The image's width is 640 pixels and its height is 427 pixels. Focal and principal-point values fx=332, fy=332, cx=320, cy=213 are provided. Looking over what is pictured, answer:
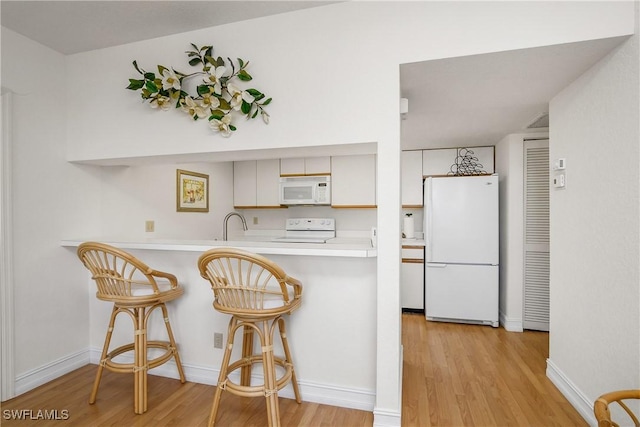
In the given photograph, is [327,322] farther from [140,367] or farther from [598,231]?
[598,231]

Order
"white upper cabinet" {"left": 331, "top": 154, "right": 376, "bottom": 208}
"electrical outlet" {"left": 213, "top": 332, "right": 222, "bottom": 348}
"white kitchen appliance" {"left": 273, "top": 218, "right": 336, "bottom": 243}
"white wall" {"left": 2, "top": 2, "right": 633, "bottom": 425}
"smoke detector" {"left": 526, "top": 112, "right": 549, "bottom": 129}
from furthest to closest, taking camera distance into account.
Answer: "white kitchen appliance" {"left": 273, "top": 218, "right": 336, "bottom": 243}
"white upper cabinet" {"left": 331, "top": 154, "right": 376, "bottom": 208}
"smoke detector" {"left": 526, "top": 112, "right": 549, "bottom": 129}
"electrical outlet" {"left": 213, "top": 332, "right": 222, "bottom": 348}
"white wall" {"left": 2, "top": 2, "right": 633, "bottom": 425}

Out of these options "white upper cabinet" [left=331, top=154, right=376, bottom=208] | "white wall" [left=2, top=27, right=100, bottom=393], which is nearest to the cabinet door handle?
"white upper cabinet" [left=331, top=154, right=376, bottom=208]

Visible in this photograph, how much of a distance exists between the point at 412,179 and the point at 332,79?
2.63 metres

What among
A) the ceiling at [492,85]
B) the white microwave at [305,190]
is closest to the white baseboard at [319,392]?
the ceiling at [492,85]

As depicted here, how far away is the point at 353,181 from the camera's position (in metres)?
4.28

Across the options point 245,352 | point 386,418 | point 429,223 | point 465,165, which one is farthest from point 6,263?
point 465,165

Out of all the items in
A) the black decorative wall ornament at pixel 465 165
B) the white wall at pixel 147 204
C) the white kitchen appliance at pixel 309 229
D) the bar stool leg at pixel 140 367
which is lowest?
the bar stool leg at pixel 140 367

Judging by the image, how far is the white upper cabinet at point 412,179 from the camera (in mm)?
4262

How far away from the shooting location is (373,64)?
72.6 inches

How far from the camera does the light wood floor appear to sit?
1916mm

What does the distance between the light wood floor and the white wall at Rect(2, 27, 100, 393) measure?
0.29 metres

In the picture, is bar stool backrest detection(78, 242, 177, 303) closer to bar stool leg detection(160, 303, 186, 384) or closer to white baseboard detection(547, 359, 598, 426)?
bar stool leg detection(160, 303, 186, 384)

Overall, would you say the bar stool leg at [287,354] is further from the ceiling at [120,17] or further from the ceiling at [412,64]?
the ceiling at [120,17]

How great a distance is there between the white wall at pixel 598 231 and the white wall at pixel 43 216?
11.4 feet
